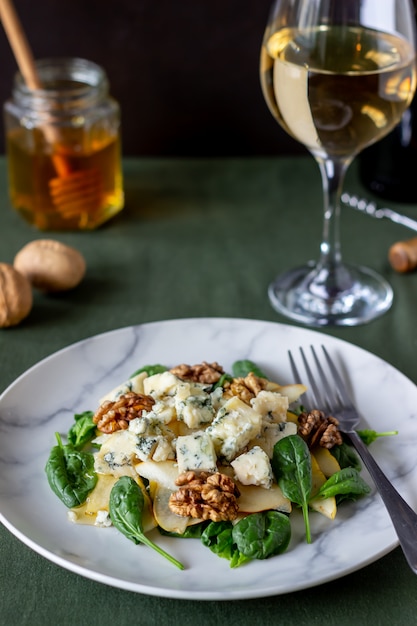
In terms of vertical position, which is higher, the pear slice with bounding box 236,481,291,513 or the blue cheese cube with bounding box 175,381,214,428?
the blue cheese cube with bounding box 175,381,214,428

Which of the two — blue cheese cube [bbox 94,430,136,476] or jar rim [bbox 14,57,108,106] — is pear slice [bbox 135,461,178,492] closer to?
blue cheese cube [bbox 94,430,136,476]

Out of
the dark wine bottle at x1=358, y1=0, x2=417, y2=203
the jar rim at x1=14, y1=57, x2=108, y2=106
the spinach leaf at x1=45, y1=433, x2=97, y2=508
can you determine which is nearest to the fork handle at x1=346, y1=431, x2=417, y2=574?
the spinach leaf at x1=45, y1=433, x2=97, y2=508

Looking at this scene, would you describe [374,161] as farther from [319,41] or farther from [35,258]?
[35,258]

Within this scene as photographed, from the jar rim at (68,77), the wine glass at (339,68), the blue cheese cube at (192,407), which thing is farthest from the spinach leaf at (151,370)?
the jar rim at (68,77)

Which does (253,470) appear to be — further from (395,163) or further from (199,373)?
(395,163)

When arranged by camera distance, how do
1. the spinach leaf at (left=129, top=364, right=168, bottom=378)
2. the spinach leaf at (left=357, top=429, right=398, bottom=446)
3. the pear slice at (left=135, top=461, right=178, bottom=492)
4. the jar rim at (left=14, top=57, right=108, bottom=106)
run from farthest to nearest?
1. the jar rim at (left=14, top=57, right=108, bottom=106)
2. the spinach leaf at (left=129, top=364, right=168, bottom=378)
3. the spinach leaf at (left=357, top=429, right=398, bottom=446)
4. the pear slice at (left=135, top=461, right=178, bottom=492)
